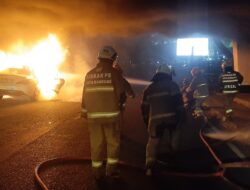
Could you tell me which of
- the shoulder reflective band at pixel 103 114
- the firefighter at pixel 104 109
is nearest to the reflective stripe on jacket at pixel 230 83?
the firefighter at pixel 104 109

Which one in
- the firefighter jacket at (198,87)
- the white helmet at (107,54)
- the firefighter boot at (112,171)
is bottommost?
the firefighter boot at (112,171)

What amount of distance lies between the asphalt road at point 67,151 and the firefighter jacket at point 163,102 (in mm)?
895

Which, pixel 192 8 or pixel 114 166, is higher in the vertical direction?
pixel 192 8

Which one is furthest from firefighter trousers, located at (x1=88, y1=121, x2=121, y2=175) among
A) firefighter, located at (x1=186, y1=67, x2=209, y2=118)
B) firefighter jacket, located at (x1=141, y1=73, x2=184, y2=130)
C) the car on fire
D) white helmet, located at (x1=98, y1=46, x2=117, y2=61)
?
the car on fire

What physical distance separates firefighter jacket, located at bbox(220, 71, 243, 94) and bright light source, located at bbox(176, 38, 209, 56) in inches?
695

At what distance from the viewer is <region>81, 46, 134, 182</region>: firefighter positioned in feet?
19.4

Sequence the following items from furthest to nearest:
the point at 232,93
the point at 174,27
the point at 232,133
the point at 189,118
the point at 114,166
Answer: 1. the point at 174,27
2. the point at 189,118
3. the point at 232,93
4. the point at 232,133
5. the point at 114,166

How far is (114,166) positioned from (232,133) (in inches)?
194

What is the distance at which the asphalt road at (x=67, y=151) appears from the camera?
19.2 ft

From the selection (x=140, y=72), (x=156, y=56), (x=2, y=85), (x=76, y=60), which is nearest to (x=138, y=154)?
(x=2, y=85)

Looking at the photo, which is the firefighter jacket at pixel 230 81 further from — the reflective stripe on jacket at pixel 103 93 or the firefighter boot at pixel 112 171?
the firefighter boot at pixel 112 171

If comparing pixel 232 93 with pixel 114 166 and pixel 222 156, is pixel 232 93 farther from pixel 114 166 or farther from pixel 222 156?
pixel 114 166

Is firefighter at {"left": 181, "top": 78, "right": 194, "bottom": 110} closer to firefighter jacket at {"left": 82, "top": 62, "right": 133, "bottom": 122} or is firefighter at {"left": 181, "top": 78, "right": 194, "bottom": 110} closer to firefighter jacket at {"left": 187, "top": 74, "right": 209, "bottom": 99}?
firefighter jacket at {"left": 187, "top": 74, "right": 209, "bottom": 99}

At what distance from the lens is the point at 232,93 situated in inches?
431
